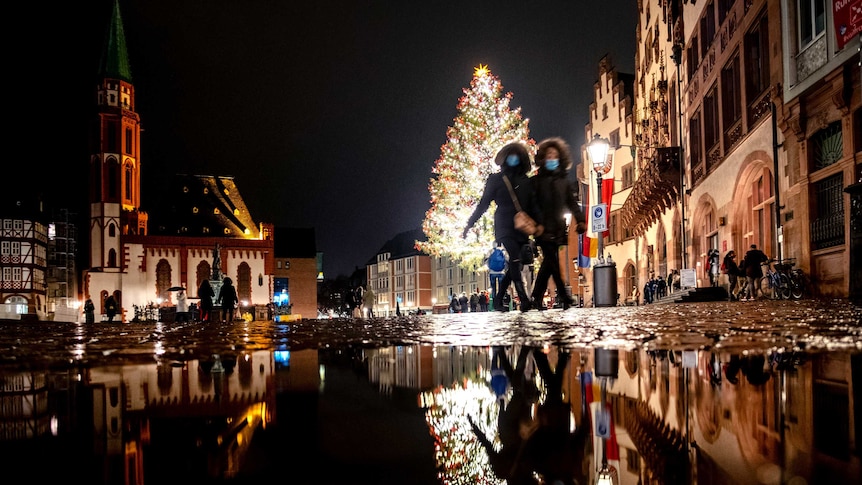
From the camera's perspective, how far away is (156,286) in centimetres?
7025

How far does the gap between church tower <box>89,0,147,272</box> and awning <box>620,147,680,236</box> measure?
2005 inches

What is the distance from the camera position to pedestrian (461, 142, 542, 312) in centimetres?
967

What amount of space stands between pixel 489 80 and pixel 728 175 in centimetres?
1589

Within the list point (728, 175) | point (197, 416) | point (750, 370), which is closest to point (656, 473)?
point (197, 416)

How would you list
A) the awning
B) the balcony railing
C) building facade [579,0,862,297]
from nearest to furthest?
the balcony railing, building facade [579,0,862,297], the awning

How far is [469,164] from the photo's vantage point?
34.7 m

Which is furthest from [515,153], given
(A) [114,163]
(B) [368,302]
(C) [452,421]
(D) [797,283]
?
(A) [114,163]

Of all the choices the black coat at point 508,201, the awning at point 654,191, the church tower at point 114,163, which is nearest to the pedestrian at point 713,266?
the awning at point 654,191

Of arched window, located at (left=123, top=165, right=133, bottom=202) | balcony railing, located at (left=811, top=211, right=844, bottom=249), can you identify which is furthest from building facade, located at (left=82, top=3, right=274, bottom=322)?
balcony railing, located at (left=811, top=211, right=844, bottom=249)

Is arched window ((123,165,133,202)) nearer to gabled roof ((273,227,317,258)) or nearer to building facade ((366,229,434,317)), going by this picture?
gabled roof ((273,227,317,258))

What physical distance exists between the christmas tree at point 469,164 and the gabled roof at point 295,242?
5338 centimetres

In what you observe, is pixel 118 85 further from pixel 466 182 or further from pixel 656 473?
pixel 656 473

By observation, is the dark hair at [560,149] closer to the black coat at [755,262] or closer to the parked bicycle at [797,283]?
the parked bicycle at [797,283]

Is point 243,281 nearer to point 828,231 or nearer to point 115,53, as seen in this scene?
point 115,53
